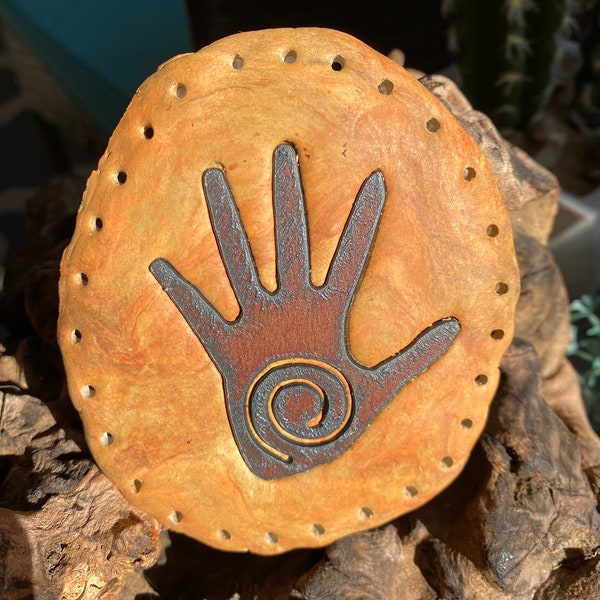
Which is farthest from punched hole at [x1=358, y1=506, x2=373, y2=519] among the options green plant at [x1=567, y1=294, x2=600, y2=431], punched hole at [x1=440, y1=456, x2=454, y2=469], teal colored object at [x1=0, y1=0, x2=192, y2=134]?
teal colored object at [x1=0, y1=0, x2=192, y2=134]

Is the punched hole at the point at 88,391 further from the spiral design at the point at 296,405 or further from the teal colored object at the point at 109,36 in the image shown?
the teal colored object at the point at 109,36

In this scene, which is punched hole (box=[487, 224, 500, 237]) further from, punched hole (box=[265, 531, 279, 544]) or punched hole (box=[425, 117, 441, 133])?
punched hole (box=[265, 531, 279, 544])

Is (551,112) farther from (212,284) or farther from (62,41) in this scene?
(212,284)

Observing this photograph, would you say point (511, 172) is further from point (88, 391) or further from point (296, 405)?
point (88, 391)

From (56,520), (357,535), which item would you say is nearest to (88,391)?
(56,520)

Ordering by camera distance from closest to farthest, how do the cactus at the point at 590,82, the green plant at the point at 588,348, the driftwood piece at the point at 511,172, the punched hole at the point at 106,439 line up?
the punched hole at the point at 106,439, the driftwood piece at the point at 511,172, the green plant at the point at 588,348, the cactus at the point at 590,82

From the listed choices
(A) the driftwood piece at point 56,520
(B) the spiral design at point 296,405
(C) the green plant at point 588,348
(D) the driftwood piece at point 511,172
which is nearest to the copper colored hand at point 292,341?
(B) the spiral design at point 296,405

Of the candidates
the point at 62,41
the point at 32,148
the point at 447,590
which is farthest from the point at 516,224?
the point at 32,148
